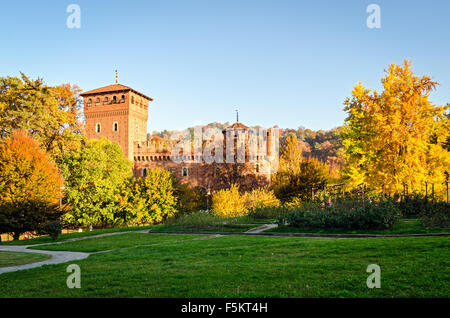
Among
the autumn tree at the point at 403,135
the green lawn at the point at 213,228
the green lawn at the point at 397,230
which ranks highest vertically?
the autumn tree at the point at 403,135

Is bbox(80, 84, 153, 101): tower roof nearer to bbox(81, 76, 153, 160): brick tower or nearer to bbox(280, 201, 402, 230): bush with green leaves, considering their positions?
bbox(81, 76, 153, 160): brick tower

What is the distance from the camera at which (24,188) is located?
71.6 feet

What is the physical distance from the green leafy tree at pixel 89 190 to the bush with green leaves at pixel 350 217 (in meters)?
19.3

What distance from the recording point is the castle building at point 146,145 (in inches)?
1747

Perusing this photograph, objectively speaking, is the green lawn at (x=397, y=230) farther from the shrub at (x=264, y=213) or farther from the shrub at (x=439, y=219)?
the shrub at (x=264, y=213)

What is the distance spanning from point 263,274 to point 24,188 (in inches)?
796

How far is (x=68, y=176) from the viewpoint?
29.9m

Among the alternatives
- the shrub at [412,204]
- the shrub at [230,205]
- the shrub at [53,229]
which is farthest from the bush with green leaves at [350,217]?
the shrub at [53,229]

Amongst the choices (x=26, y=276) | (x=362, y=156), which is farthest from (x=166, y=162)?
(x=26, y=276)

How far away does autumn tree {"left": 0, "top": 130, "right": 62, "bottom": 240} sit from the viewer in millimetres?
21062

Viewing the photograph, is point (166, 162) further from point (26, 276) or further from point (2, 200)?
point (26, 276)

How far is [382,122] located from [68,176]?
81.9ft

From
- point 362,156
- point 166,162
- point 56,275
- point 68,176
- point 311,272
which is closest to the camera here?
point 311,272
